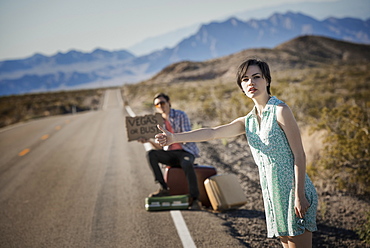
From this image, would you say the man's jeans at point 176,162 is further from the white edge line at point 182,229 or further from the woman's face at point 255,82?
the woman's face at point 255,82

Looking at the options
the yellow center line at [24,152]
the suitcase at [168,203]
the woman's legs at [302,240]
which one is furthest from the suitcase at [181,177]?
the yellow center line at [24,152]

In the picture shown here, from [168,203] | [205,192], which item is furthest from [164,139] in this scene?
[205,192]

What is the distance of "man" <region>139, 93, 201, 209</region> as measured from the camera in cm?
548

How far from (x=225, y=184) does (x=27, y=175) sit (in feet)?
18.9

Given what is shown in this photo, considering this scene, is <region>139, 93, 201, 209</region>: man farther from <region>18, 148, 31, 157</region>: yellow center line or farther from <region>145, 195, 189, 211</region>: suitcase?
<region>18, 148, 31, 157</region>: yellow center line

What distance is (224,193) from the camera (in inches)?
205

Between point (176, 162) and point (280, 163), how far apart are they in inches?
137

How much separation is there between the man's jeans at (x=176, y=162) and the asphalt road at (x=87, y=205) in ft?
1.52

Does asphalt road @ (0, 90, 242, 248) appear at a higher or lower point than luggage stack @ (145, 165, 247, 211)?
lower

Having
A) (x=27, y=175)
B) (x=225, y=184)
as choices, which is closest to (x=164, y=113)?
(x=225, y=184)

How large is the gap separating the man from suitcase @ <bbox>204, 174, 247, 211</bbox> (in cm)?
27

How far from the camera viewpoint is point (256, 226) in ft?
15.9

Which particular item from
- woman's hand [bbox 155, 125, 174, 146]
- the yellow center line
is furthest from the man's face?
the yellow center line

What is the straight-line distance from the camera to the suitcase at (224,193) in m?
5.20
